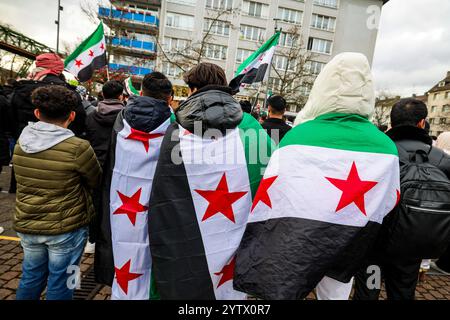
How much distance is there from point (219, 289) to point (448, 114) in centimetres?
7286

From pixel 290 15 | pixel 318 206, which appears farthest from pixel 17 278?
pixel 290 15

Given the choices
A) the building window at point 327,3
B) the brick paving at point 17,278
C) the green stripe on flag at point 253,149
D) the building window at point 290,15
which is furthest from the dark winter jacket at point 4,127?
the building window at point 327,3

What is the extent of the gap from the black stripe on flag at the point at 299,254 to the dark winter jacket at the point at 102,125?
7.25ft

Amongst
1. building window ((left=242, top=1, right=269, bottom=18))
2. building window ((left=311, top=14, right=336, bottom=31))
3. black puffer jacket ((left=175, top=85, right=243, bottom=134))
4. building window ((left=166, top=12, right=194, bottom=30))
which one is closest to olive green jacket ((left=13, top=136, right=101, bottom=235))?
black puffer jacket ((left=175, top=85, right=243, bottom=134))

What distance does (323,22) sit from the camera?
3762cm

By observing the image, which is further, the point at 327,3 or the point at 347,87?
the point at 327,3

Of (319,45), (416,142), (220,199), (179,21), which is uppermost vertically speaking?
(179,21)

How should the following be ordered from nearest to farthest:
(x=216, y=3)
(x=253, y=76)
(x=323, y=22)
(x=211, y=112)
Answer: (x=211, y=112)
(x=253, y=76)
(x=216, y=3)
(x=323, y=22)

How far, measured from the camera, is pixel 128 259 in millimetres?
2182

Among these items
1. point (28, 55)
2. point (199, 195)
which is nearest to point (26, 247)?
point (199, 195)

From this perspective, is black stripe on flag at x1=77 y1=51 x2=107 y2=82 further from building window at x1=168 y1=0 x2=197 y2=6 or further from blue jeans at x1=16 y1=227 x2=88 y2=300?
building window at x1=168 y1=0 x2=197 y2=6

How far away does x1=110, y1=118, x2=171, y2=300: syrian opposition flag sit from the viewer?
7.06 ft

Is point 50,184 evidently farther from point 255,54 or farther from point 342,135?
point 255,54

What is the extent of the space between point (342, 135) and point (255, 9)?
1528 inches
